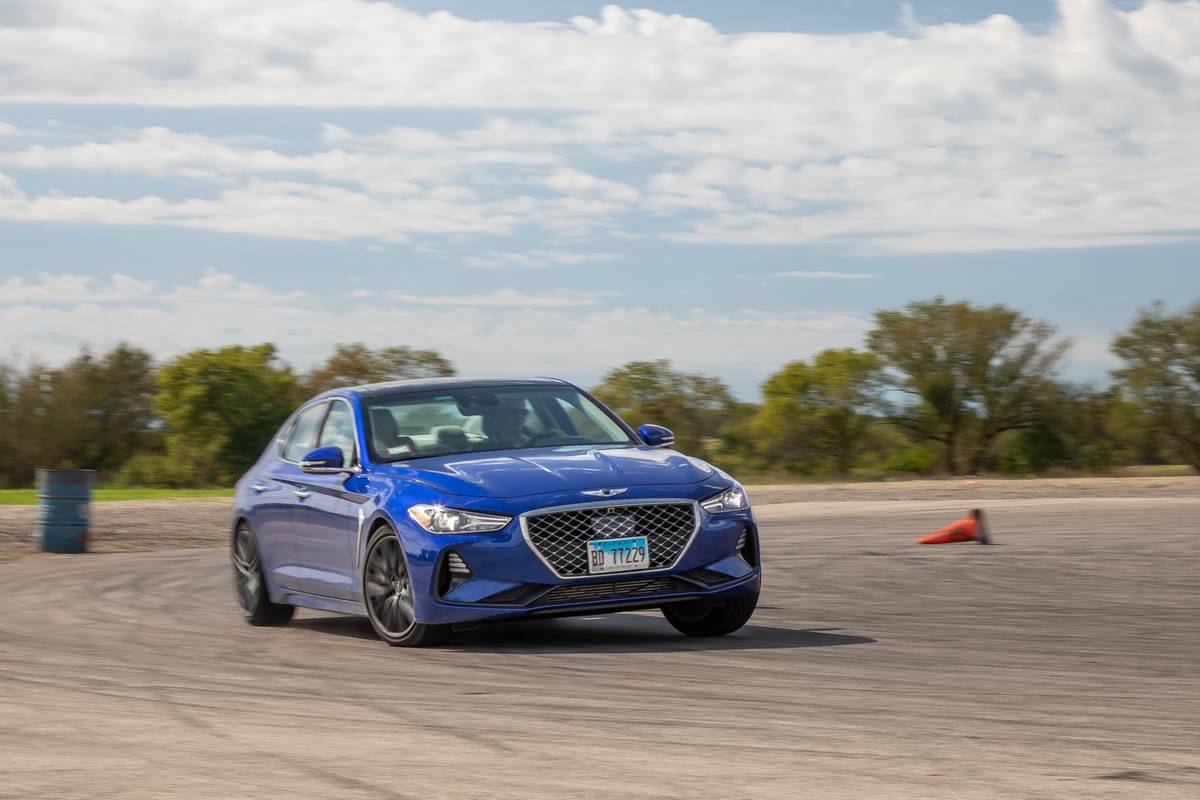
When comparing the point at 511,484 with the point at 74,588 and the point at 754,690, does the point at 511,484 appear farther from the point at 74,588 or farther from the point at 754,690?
the point at 74,588

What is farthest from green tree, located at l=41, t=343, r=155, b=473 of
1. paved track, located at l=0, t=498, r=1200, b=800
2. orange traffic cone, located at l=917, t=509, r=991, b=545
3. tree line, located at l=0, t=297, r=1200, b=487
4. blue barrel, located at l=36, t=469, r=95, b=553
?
paved track, located at l=0, t=498, r=1200, b=800

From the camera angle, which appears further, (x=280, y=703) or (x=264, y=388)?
(x=264, y=388)

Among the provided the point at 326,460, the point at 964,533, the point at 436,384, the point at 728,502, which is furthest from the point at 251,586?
the point at 964,533

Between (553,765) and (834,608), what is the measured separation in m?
6.52

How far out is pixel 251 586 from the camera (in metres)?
11.9

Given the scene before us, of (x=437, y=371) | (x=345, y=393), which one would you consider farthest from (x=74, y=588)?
(x=437, y=371)

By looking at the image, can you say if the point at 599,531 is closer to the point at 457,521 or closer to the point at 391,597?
the point at 457,521

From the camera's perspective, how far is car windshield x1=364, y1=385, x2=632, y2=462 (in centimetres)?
1045

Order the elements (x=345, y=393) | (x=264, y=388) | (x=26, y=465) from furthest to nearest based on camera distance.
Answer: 1. (x=264, y=388)
2. (x=26, y=465)
3. (x=345, y=393)

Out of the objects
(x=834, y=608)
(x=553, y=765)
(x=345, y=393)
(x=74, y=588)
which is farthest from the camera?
(x=74, y=588)

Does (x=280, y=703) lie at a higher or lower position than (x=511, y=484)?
lower

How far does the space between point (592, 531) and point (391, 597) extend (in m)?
1.32

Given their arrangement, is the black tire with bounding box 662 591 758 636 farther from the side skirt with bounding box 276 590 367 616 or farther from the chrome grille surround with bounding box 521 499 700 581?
the side skirt with bounding box 276 590 367 616

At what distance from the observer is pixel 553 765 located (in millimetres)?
5836
